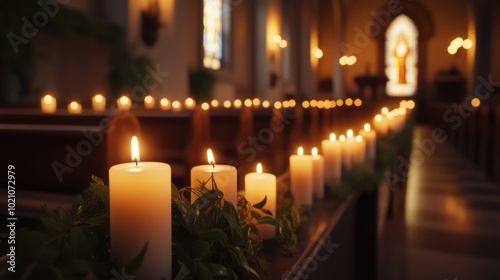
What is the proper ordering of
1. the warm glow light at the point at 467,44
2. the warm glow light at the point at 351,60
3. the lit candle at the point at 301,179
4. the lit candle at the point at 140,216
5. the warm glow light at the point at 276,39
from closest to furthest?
1. the lit candle at the point at 140,216
2. the lit candle at the point at 301,179
3. the warm glow light at the point at 276,39
4. the warm glow light at the point at 467,44
5. the warm glow light at the point at 351,60

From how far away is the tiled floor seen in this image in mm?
2643

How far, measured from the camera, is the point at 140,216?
0.70 m

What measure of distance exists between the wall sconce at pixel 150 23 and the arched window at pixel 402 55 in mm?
11723

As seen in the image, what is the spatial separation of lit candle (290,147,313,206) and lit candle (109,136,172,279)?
2.42ft

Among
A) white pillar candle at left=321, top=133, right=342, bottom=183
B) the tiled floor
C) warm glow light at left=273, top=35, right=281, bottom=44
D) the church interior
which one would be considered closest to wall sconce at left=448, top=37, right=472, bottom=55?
the church interior

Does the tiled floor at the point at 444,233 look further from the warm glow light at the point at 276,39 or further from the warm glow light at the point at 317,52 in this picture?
the warm glow light at the point at 317,52

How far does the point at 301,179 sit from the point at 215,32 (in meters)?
9.23

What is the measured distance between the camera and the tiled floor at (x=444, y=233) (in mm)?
2643

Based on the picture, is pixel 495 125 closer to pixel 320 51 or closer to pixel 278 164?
pixel 278 164

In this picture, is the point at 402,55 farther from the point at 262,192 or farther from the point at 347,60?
the point at 262,192

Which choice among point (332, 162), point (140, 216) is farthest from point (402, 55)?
point (140, 216)

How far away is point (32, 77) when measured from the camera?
5.01 m

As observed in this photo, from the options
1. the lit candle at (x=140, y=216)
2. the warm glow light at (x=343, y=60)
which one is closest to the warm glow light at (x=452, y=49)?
the warm glow light at (x=343, y=60)

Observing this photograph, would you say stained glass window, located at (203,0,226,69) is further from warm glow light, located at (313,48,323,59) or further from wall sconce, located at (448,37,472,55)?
wall sconce, located at (448,37,472,55)
